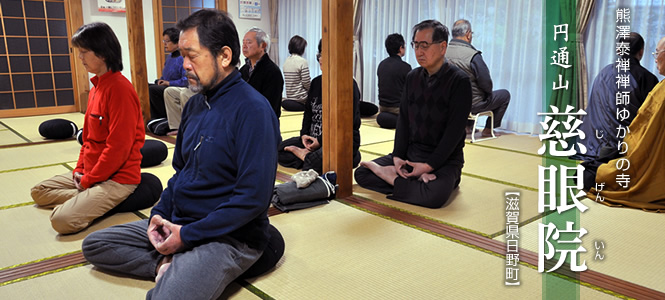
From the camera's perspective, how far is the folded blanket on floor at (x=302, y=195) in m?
2.92

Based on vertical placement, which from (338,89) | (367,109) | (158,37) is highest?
(158,37)

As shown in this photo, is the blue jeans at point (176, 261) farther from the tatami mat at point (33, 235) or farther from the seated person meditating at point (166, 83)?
the seated person meditating at point (166, 83)

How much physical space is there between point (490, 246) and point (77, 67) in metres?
6.91

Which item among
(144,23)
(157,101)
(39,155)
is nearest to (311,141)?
(39,155)

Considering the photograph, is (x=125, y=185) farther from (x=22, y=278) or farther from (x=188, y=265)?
(x=188, y=265)

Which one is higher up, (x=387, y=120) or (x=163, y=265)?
(x=163, y=265)

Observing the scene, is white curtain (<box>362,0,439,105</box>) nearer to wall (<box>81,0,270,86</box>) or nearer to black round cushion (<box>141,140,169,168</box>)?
wall (<box>81,0,270,86</box>)

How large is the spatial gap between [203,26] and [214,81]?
0.20 meters

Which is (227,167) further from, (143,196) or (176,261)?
(143,196)

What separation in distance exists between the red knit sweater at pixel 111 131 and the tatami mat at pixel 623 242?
6.37 ft

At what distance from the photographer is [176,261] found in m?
1.72

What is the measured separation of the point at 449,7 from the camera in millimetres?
6238

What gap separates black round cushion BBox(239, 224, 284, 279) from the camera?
202 cm

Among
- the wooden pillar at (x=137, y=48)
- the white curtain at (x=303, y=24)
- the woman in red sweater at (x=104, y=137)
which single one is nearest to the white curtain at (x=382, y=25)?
the white curtain at (x=303, y=24)
